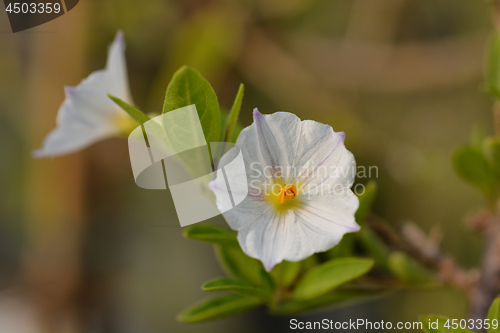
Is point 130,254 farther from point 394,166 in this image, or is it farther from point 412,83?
point 412,83

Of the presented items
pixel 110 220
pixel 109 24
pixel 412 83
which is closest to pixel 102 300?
pixel 110 220

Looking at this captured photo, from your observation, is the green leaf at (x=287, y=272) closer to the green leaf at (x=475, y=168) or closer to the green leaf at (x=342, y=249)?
the green leaf at (x=342, y=249)

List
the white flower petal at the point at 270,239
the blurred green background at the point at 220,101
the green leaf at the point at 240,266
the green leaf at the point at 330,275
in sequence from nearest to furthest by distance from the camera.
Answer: the white flower petal at the point at 270,239
the green leaf at the point at 330,275
the green leaf at the point at 240,266
the blurred green background at the point at 220,101

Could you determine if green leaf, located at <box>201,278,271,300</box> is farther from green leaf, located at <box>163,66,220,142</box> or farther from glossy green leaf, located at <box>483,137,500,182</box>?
glossy green leaf, located at <box>483,137,500,182</box>

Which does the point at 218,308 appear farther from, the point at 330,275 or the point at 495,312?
the point at 495,312

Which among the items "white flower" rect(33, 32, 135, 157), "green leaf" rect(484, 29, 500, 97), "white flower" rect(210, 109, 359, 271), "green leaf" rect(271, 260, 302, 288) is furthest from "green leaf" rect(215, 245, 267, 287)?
"green leaf" rect(484, 29, 500, 97)

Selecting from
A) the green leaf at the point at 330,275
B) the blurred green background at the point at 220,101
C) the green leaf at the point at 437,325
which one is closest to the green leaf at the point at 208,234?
the green leaf at the point at 330,275
